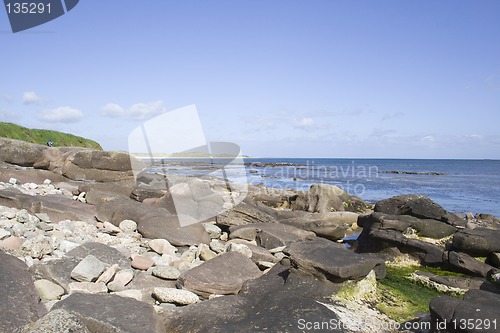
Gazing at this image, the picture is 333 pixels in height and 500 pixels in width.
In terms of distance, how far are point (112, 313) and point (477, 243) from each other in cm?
996

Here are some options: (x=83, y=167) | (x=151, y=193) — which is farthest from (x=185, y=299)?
(x=83, y=167)

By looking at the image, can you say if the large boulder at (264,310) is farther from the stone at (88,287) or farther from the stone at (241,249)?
the stone at (241,249)

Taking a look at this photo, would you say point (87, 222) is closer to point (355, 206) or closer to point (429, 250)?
point (429, 250)

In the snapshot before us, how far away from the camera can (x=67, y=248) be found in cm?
742

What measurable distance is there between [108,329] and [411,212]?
Result: 12.8 metres

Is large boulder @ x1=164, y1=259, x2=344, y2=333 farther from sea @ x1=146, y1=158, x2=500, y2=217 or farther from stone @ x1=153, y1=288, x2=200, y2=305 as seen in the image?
sea @ x1=146, y1=158, x2=500, y2=217

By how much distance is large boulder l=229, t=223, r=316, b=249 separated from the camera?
11.2m

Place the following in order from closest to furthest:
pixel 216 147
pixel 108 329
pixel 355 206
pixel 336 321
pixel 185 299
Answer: pixel 108 329
pixel 336 321
pixel 185 299
pixel 216 147
pixel 355 206

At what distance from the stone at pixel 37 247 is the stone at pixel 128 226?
3284mm

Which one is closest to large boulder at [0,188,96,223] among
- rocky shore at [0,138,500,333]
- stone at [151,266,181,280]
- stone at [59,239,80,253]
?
rocky shore at [0,138,500,333]

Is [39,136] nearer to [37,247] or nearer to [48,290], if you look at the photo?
[37,247]

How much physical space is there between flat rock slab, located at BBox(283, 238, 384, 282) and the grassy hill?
95.1 feet

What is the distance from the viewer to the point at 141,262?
7.64 meters

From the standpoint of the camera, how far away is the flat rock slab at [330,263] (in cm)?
623
